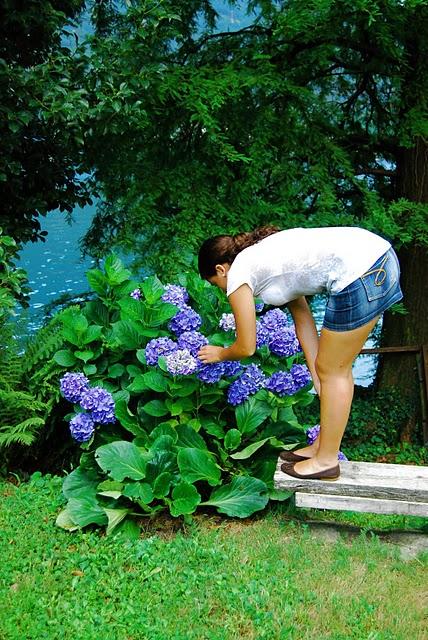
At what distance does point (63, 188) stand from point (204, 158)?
124 cm

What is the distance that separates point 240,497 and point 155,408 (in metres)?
0.65

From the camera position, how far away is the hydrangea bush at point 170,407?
361 cm

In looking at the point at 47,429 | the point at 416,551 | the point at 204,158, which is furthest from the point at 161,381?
the point at 204,158

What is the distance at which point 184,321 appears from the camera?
3.97m

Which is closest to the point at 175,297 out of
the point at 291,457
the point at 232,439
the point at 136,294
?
the point at 136,294

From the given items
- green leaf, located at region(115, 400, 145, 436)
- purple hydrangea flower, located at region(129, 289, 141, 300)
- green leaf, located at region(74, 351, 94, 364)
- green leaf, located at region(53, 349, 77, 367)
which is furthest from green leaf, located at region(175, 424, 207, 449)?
purple hydrangea flower, located at region(129, 289, 141, 300)

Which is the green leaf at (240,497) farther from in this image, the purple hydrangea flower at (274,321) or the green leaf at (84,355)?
the green leaf at (84,355)

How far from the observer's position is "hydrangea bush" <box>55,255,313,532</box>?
11.9 ft

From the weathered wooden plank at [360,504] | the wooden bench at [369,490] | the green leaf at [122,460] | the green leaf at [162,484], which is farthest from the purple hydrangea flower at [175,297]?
the weathered wooden plank at [360,504]

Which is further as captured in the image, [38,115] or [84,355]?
[38,115]

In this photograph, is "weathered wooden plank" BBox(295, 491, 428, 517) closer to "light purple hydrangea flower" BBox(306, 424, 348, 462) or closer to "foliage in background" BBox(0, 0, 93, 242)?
"light purple hydrangea flower" BBox(306, 424, 348, 462)

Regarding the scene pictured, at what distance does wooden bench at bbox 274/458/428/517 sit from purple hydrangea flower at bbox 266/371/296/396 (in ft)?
1.65

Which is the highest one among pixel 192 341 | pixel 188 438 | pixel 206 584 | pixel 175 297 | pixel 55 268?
pixel 55 268

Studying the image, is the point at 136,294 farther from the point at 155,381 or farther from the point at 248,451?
the point at 248,451
